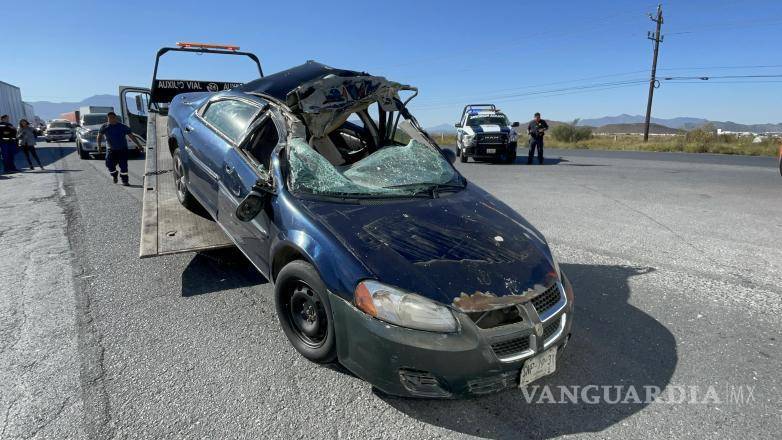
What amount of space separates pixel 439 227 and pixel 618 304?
76.6 inches

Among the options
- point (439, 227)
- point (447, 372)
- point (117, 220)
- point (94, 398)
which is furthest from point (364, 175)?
point (117, 220)

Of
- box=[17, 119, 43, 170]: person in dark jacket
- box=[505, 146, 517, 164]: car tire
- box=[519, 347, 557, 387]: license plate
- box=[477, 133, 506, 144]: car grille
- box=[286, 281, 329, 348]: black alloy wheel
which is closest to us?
box=[519, 347, 557, 387]: license plate

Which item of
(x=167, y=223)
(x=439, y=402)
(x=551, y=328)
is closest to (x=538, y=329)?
(x=551, y=328)

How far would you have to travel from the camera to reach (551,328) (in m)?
2.43

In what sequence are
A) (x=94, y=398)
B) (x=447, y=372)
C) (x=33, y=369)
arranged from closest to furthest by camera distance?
(x=447, y=372) < (x=94, y=398) < (x=33, y=369)

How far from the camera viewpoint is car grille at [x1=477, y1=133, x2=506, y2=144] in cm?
1511

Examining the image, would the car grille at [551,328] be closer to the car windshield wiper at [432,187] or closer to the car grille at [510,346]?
the car grille at [510,346]

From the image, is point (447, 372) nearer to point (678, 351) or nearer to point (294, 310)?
point (294, 310)

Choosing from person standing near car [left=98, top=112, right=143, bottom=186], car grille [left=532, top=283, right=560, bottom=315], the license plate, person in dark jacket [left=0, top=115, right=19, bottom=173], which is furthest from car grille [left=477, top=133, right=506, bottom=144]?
person in dark jacket [left=0, top=115, right=19, bottom=173]

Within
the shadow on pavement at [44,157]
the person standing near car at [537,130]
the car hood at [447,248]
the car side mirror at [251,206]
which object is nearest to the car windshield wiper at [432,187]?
the car hood at [447,248]

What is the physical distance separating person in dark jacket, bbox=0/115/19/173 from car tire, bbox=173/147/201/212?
456 inches

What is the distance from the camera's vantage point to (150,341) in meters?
3.06

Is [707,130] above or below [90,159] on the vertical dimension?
above

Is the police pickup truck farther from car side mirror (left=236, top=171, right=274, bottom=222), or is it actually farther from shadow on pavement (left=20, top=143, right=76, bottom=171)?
shadow on pavement (left=20, top=143, right=76, bottom=171)
